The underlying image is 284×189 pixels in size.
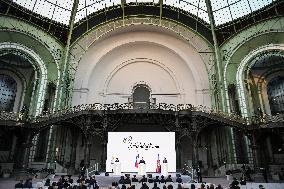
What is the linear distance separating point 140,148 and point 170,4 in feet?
62.6

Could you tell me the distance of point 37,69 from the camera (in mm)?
30656

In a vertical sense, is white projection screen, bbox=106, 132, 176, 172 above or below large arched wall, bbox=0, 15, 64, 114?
below

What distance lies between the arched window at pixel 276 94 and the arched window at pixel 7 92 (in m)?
34.2

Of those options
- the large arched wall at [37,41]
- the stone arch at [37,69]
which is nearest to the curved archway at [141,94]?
the large arched wall at [37,41]

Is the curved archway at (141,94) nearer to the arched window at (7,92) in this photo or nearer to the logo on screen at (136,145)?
the logo on screen at (136,145)

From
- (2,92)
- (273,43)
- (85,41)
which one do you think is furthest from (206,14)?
(2,92)

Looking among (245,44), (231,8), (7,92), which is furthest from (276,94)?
(7,92)

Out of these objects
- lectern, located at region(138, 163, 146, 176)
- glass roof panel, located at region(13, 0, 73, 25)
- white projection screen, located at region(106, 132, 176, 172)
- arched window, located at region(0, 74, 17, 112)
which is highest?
glass roof panel, located at region(13, 0, 73, 25)

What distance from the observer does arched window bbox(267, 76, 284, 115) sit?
32.7 metres

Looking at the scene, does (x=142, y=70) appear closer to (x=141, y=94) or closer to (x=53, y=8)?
(x=141, y=94)

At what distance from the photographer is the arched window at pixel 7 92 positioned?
3325 centimetres

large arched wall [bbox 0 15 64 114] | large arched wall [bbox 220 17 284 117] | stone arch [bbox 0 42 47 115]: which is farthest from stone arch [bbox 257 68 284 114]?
stone arch [bbox 0 42 47 115]

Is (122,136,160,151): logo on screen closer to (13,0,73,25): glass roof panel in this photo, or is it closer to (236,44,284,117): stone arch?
(236,44,284,117): stone arch

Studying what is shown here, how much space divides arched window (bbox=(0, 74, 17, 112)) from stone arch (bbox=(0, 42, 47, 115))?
5131mm
